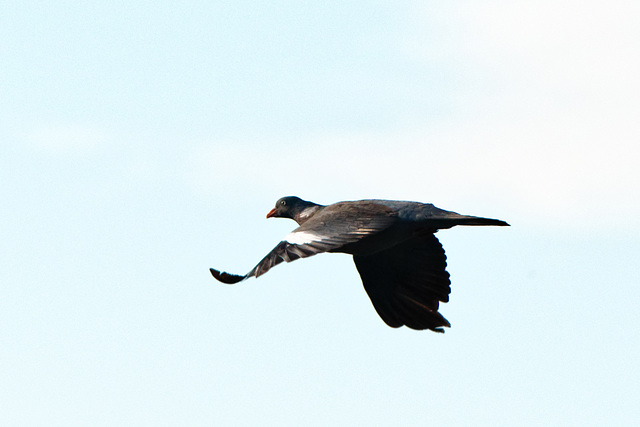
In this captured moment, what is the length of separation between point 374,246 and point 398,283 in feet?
4.08

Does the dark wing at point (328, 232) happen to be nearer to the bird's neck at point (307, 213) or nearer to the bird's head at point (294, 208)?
the bird's neck at point (307, 213)

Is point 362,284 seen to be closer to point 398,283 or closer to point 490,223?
point 398,283

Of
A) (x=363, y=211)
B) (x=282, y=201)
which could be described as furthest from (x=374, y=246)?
(x=282, y=201)

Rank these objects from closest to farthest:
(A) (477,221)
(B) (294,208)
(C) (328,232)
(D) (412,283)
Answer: (C) (328,232) < (A) (477,221) < (D) (412,283) < (B) (294,208)

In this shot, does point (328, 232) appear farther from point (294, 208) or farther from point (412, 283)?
point (294, 208)

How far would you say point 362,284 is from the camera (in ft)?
42.0

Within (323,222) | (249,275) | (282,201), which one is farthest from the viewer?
(282,201)

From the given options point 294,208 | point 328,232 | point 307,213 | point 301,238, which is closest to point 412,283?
point 307,213

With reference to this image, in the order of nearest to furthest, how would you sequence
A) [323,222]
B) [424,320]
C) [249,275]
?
[249,275] < [323,222] < [424,320]

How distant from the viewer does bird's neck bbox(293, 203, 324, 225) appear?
12766 mm

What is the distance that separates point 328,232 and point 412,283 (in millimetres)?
2416

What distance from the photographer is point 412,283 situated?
495 inches

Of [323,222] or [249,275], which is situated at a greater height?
[323,222]

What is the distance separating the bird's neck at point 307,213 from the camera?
1277cm
